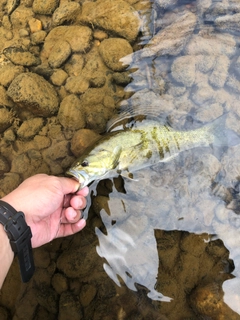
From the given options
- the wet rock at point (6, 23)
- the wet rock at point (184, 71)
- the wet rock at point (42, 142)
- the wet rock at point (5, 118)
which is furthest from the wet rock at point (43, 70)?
the wet rock at point (184, 71)

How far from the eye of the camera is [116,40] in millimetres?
5062

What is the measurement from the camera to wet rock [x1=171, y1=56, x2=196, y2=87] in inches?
193

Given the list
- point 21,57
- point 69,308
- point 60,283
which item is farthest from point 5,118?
point 69,308

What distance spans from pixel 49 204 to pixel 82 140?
123cm

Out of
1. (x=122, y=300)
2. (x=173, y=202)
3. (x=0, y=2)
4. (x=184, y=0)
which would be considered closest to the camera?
(x=122, y=300)

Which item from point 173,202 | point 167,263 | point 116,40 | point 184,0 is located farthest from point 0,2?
point 167,263

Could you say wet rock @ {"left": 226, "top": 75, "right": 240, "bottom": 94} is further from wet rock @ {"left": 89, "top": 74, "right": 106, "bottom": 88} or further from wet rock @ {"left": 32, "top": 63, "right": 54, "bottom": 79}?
wet rock @ {"left": 32, "top": 63, "right": 54, "bottom": 79}

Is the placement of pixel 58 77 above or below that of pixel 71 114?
above

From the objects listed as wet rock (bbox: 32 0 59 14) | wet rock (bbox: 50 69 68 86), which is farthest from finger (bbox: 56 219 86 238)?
wet rock (bbox: 32 0 59 14)

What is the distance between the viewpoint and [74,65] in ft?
16.8

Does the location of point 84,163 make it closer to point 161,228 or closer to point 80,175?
point 80,175

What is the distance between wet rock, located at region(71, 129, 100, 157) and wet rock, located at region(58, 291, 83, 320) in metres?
2.03

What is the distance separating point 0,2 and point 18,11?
0.54 metres

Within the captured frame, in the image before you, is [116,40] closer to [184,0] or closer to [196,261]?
[184,0]
